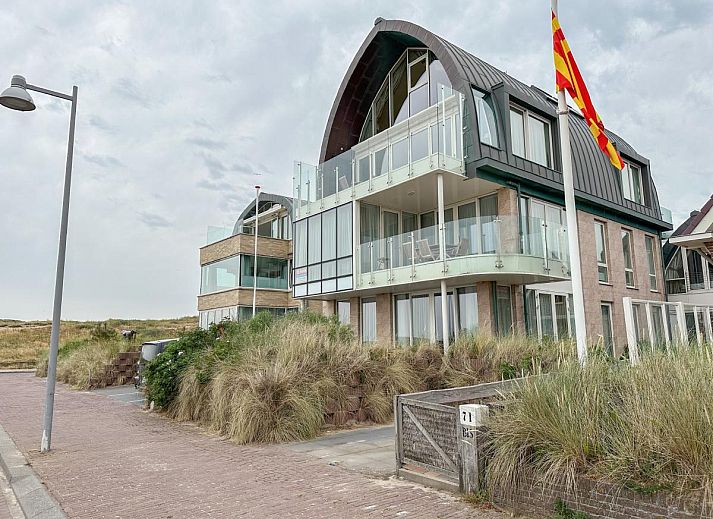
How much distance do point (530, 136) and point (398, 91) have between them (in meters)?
5.82

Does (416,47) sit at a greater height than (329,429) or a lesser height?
greater

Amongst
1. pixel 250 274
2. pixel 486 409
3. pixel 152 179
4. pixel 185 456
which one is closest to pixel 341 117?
pixel 152 179

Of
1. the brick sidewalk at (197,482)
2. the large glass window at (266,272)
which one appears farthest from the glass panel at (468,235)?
the large glass window at (266,272)

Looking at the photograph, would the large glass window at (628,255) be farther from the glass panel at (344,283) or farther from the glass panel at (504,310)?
the glass panel at (344,283)

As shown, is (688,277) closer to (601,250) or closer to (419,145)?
(601,250)

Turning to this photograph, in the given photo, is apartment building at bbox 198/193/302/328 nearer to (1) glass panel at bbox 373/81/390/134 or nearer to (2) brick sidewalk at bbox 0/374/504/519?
(1) glass panel at bbox 373/81/390/134

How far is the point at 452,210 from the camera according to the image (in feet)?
61.1

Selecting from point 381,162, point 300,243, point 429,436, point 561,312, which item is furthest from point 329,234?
point 429,436

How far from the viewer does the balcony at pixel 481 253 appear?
14328 mm

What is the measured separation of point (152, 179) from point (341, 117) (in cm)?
817

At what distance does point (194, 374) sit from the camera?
10797mm

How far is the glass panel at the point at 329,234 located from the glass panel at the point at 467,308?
478 cm

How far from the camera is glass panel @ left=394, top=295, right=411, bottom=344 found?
18250 mm

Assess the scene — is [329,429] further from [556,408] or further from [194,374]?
[556,408]
